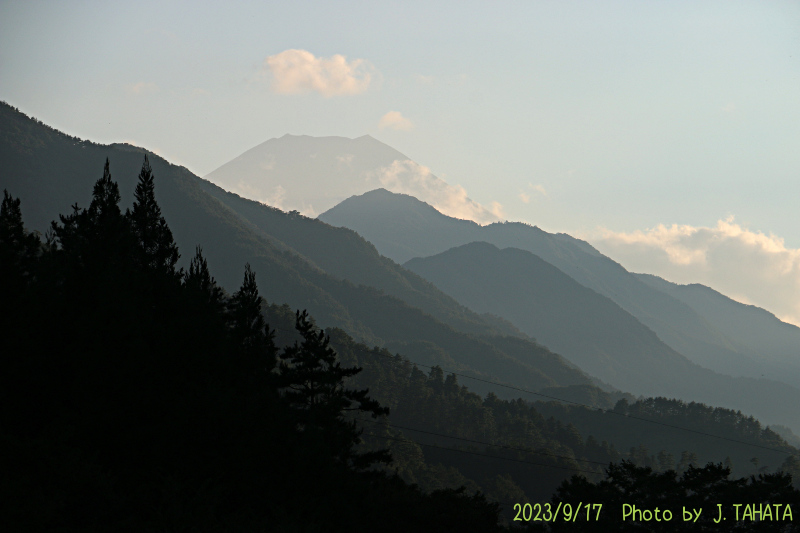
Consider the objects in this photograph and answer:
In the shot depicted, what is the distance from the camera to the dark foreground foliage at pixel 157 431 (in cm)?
2544

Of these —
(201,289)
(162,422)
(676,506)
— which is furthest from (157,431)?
(676,506)

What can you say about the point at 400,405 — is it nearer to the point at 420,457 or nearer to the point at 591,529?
the point at 420,457

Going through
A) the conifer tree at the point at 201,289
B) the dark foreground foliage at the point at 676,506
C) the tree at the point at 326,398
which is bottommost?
the dark foreground foliage at the point at 676,506

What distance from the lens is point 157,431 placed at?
107 feet

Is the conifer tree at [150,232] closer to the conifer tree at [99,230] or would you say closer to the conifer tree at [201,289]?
the conifer tree at [99,230]

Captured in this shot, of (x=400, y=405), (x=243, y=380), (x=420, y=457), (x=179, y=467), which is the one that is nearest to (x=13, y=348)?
(x=179, y=467)

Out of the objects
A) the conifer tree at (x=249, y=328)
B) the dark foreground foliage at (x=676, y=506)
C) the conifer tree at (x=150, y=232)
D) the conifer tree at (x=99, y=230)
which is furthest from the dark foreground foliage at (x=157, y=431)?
the conifer tree at (x=150, y=232)

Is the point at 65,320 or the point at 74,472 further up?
the point at 65,320

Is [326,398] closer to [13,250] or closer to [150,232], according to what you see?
[13,250]

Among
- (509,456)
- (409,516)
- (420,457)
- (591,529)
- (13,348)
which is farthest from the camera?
(509,456)

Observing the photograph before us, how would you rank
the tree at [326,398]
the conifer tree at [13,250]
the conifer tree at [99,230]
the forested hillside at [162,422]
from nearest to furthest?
the forested hillside at [162,422]
the conifer tree at [13,250]
the tree at [326,398]
the conifer tree at [99,230]

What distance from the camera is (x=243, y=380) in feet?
146

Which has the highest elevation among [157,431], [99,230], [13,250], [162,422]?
[99,230]

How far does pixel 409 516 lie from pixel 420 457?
9378 centimetres
